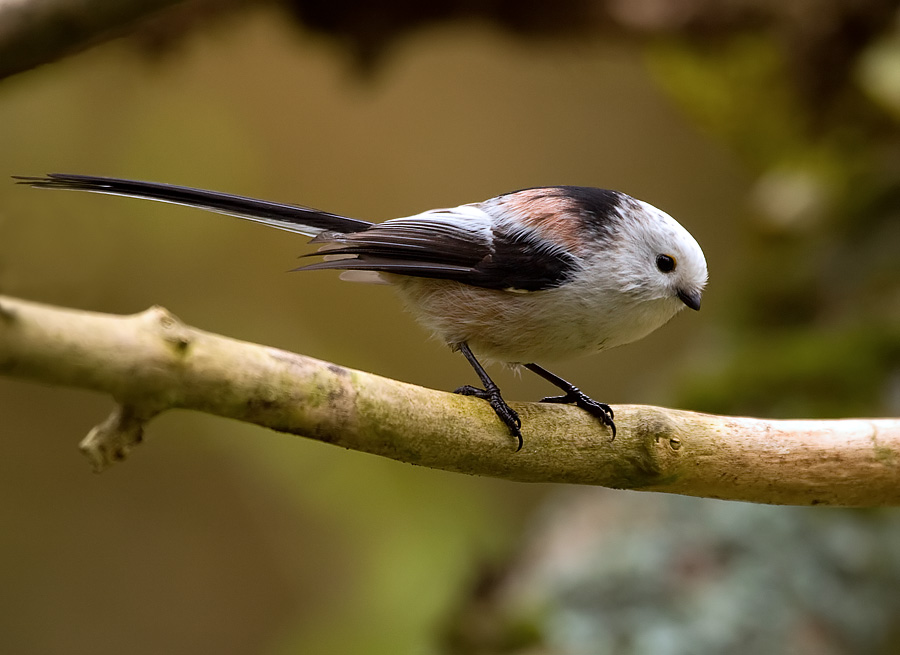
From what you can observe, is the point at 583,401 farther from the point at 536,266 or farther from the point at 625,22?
the point at 625,22

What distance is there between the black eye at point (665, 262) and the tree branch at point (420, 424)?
0.38 metres

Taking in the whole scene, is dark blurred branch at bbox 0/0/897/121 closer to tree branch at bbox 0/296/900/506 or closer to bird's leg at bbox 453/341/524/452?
bird's leg at bbox 453/341/524/452

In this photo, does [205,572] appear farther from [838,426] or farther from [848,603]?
[838,426]

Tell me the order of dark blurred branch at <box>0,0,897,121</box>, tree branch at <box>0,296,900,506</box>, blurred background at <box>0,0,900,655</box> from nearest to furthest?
1. tree branch at <box>0,296,900,506</box>
2. blurred background at <box>0,0,900,655</box>
3. dark blurred branch at <box>0,0,897,121</box>

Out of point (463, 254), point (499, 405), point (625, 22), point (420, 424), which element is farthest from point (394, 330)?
point (420, 424)

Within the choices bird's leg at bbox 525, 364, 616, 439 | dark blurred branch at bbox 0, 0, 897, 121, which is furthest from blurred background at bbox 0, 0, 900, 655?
bird's leg at bbox 525, 364, 616, 439

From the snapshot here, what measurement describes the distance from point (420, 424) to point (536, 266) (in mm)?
636

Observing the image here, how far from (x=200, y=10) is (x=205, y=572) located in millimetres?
2705

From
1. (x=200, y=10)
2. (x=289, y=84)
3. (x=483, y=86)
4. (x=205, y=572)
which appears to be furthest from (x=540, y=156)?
(x=205, y=572)

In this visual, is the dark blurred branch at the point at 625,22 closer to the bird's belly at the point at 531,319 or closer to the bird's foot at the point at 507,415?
the bird's belly at the point at 531,319

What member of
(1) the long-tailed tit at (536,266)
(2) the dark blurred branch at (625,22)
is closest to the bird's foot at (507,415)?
(1) the long-tailed tit at (536,266)

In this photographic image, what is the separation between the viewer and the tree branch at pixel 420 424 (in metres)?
1.03

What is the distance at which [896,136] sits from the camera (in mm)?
4004

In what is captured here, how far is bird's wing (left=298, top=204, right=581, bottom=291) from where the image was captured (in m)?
1.90
